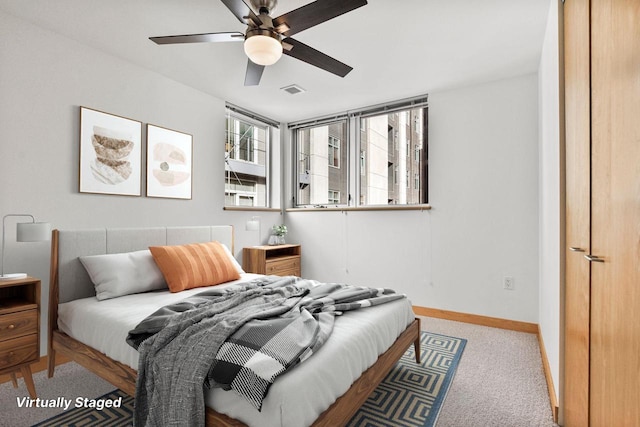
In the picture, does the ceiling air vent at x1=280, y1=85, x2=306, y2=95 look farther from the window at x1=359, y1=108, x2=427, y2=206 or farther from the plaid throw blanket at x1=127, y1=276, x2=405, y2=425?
the plaid throw blanket at x1=127, y1=276, x2=405, y2=425

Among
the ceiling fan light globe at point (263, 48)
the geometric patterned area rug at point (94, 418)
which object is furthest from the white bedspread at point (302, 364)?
the ceiling fan light globe at point (263, 48)

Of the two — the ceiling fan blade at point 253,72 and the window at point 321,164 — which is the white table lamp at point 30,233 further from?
the window at point 321,164

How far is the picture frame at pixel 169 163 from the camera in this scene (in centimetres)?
314

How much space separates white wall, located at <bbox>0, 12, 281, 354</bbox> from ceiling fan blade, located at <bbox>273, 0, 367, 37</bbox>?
71.1 inches

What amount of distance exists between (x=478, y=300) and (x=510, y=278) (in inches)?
15.4

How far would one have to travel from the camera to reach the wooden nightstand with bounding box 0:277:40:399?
1.96 metres

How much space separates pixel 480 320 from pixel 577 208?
7.35 ft

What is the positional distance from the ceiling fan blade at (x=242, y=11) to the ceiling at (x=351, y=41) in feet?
1.28

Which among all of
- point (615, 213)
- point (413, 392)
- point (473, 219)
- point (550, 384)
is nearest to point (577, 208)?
point (615, 213)

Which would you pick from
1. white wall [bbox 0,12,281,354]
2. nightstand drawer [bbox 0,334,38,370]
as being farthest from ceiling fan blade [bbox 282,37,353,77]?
nightstand drawer [bbox 0,334,38,370]

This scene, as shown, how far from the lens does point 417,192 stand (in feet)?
12.9

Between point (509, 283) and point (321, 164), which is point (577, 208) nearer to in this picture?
point (509, 283)

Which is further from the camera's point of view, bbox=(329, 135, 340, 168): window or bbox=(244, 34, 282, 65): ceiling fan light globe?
bbox=(329, 135, 340, 168): window

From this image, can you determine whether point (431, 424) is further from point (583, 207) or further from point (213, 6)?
point (213, 6)
